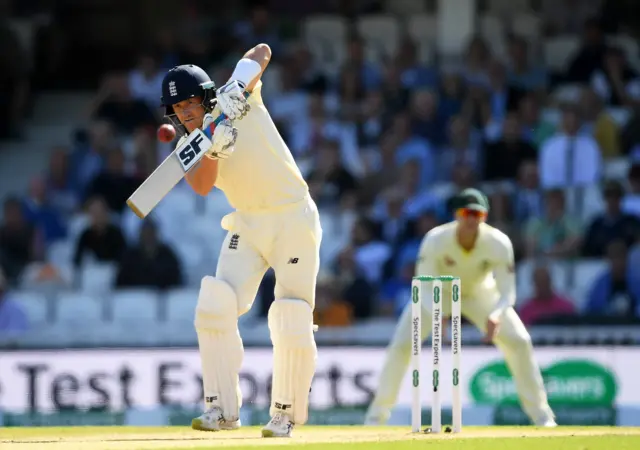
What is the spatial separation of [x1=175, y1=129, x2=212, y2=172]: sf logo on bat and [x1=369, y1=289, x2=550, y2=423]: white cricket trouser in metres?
3.51

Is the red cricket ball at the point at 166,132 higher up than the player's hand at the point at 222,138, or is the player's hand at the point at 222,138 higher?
the red cricket ball at the point at 166,132

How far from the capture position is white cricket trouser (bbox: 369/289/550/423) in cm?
984

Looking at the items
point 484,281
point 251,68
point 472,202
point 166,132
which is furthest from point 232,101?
point 484,281

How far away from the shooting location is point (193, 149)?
6797 millimetres

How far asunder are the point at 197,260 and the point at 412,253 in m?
2.05

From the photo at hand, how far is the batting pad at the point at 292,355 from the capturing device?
7.15 meters

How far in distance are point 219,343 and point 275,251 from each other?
50 cm

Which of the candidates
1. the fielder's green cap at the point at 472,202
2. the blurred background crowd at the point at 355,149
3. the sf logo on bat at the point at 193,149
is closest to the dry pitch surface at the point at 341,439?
the sf logo on bat at the point at 193,149

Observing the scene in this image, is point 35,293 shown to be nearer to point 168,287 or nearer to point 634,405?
point 168,287

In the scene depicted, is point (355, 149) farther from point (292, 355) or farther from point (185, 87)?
point (185, 87)

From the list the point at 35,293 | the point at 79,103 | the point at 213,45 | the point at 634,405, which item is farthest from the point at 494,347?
the point at 79,103

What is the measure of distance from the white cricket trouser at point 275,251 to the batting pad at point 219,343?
0.10 metres

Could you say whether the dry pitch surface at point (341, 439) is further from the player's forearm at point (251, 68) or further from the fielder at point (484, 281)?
the fielder at point (484, 281)

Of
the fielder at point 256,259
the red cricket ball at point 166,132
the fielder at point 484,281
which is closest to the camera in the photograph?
the fielder at point 256,259
